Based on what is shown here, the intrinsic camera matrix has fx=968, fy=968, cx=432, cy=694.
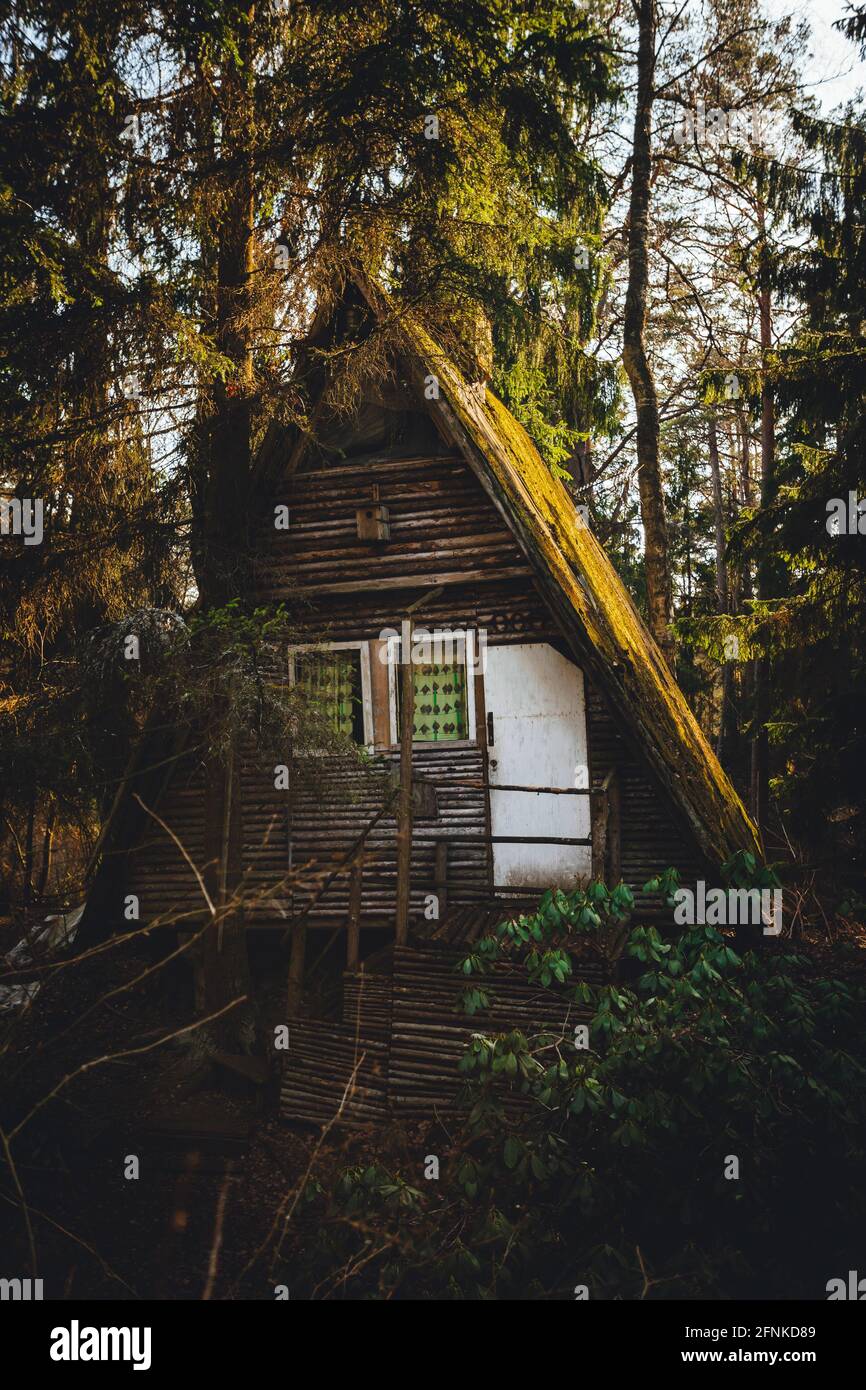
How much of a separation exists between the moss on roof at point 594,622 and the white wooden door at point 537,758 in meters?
0.87

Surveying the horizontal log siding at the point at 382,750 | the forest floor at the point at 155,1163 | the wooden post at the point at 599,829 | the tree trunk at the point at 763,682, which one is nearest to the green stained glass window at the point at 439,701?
the horizontal log siding at the point at 382,750

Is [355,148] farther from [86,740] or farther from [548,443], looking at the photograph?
[548,443]

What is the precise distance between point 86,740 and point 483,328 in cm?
605

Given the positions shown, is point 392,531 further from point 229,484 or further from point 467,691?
point 467,691

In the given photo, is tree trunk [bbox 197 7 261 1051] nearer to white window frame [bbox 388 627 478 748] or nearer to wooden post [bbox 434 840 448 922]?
white window frame [bbox 388 627 478 748]

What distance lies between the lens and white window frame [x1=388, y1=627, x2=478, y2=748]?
11062 mm

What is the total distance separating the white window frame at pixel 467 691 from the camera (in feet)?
36.3

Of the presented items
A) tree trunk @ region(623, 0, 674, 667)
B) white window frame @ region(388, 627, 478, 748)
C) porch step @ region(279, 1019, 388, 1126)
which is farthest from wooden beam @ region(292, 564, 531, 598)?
tree trunk @ region(623, 0, 674, 667)

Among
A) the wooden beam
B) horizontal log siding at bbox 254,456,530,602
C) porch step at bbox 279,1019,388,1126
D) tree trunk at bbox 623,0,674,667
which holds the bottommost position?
porch step at bbox 279,1019,388,1126

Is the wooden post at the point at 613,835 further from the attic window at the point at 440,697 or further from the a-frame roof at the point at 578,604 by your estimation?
the attic window at the point at 440,697

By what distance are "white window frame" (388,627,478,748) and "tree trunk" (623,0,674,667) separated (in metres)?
5.55
